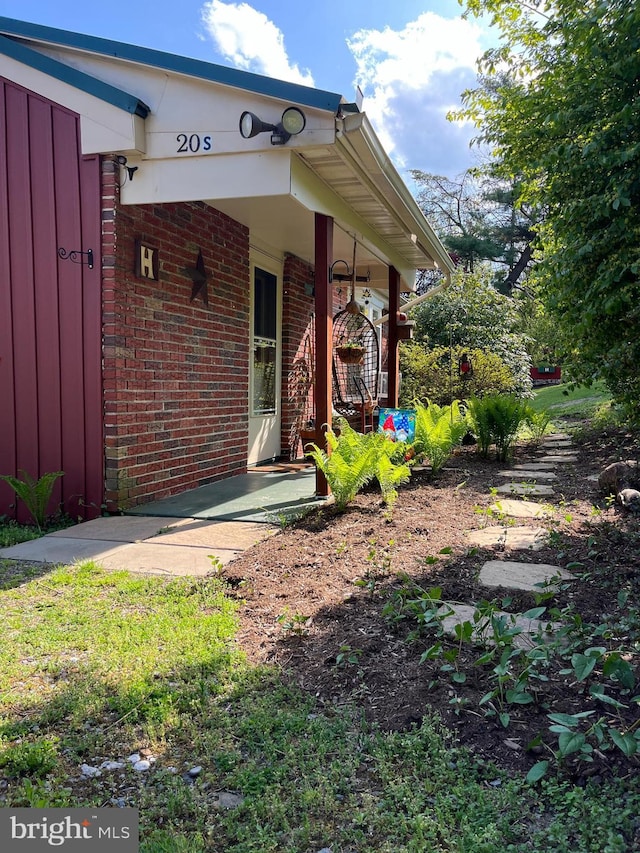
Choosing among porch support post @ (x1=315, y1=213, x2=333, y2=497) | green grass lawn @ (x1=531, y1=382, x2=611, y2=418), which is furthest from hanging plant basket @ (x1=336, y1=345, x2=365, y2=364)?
green grass lawn @ (x1=531, y1=382, x2=611, y2=418)

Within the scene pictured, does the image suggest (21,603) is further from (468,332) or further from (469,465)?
(468,332)

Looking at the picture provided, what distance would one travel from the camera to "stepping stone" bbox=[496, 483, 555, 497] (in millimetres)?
4965

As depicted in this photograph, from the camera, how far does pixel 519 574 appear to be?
9.64 ft

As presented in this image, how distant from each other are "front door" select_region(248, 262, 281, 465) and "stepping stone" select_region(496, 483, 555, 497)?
2.89m

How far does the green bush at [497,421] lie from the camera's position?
21.4 ft

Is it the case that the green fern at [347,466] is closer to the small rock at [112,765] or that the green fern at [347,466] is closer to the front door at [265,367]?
the front door at [265,367]

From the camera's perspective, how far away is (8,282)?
14.7ft

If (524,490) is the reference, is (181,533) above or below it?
below

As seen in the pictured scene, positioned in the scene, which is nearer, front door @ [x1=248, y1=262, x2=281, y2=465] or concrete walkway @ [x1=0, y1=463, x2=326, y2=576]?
concrete walkway @ [x1=0, y1=463, x2=326, y2=576]

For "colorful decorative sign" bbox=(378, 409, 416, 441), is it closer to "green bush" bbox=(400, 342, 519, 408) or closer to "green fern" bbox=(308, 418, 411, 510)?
"green fern" bbox=(308, 418, 411, 510)

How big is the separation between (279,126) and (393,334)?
12.3 feet

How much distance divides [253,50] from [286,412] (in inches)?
281

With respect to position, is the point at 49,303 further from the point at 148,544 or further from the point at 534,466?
the point at 534,466

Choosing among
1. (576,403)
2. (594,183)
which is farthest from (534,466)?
(576,403)
